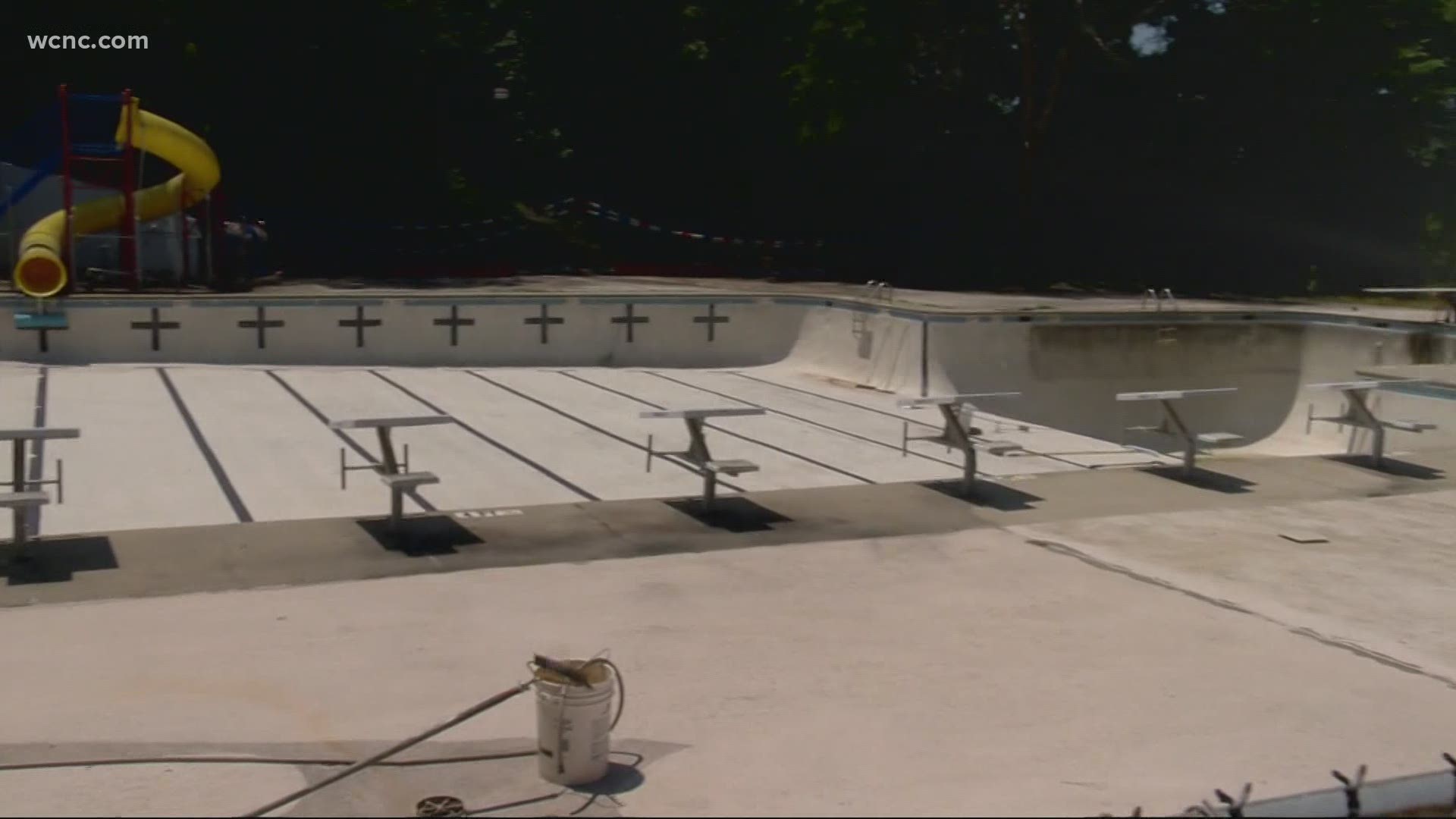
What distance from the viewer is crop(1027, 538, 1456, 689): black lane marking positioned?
6684mm

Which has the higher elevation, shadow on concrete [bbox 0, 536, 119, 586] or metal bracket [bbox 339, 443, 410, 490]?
metal bracket [bbox 339, 443, 410, 490]

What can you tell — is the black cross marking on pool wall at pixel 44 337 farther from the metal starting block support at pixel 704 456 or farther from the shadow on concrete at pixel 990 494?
the shadow on concrete at pixel 990 494

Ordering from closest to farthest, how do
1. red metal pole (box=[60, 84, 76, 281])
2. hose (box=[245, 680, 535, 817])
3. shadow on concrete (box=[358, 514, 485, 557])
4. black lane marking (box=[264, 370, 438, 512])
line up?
hose (box=[245, 680, 535, 817]) < shadow on concrete (box=[358, 514, 485, 557]) < black lane marking (box=[264, 370, 438, 512]) < red metal pole (box=[60, 84, 76, 281])

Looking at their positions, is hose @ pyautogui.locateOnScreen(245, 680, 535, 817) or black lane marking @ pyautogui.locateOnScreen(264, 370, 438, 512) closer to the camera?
hose @ pyautogui.locateOnScreen(245, 680, 535, 817)

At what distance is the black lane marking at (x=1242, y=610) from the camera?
21.9 ft

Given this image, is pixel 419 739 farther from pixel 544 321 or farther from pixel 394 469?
pixel 544 321

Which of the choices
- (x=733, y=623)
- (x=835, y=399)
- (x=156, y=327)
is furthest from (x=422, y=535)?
(x=156, y=327)

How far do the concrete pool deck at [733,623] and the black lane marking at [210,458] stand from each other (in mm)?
41

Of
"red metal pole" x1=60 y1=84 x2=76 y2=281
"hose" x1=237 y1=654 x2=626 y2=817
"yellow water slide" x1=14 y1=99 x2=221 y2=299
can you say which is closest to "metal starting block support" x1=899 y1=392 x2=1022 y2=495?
"hose" x1=237 y1=654 x2=626 y2=817

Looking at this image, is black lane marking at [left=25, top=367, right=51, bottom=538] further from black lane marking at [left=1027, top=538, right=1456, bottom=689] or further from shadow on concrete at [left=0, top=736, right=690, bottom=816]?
black lane marking at [left=1027, top=538, right=1456, bottom=689]

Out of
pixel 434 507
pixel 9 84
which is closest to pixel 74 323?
pixel 434 507

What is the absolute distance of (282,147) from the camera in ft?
88.0

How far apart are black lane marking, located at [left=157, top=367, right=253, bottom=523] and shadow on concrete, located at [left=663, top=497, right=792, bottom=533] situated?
2.81m

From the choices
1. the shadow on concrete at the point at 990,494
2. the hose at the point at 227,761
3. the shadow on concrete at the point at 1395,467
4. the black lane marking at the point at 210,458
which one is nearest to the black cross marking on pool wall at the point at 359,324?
the black lane marking at the point at 210,458
